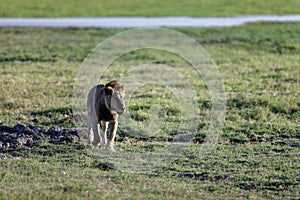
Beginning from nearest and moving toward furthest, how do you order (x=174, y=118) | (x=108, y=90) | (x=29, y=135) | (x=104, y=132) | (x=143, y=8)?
1. (x=108, y=90)
2. (x=104, y=132)
3. (x=29, y=135)
4. (x=174, y=118)
5. (x=143, y=8)

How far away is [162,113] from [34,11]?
3264 cm

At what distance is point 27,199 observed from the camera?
10.1 meters

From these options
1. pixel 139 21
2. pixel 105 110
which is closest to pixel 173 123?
pixel 105 110

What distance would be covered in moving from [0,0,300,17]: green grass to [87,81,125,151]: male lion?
32245mm

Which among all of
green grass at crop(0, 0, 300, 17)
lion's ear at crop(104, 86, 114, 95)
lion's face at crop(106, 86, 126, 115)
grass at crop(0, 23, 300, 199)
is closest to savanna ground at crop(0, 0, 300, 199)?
grass at crop(0, 23, 300, 199)

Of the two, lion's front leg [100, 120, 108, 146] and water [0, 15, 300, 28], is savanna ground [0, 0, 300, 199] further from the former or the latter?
water [0, 15, 300, 28]

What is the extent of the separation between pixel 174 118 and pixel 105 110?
348cm

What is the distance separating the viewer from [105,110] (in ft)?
44.1

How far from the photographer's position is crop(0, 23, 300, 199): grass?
10891 mm

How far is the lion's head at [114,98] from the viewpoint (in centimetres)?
1316

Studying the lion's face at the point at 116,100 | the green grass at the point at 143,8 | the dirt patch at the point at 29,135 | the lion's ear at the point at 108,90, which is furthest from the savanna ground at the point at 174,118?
the green grass at the point at 143,8

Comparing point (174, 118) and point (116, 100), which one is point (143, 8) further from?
point (116, 100)

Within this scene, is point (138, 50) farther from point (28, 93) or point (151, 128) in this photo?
point (151, 128)

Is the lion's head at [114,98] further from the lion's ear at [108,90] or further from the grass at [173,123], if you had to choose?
the grass at [173,123]
